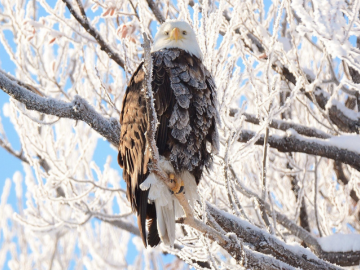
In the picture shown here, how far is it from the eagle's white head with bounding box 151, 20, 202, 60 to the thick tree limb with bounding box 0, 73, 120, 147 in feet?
2.41

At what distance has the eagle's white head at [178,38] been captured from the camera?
311 cm

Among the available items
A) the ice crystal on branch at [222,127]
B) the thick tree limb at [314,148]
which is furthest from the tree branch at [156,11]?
the thick tree limb at [314,148]

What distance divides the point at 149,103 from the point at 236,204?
1.37 meters

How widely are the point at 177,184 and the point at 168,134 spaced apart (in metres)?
0.31

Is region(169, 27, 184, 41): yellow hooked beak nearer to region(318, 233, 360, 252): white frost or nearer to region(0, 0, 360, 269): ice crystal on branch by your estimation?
region(0, 0, 360, 269): ice crystal on branch

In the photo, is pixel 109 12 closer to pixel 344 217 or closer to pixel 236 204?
pixel 236 204

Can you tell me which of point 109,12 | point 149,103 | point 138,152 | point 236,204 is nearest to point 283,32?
point 109,12

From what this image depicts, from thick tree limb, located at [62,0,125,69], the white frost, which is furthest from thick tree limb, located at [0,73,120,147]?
the white frost

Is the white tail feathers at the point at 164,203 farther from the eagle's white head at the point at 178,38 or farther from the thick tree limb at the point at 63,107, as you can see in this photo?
the eagle's white head at the point at 178,38

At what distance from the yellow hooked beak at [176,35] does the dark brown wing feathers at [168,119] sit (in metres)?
0.21

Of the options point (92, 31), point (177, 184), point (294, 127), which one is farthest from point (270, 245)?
point (92, 31)

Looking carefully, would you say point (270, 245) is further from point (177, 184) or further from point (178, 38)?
point (178, 38)

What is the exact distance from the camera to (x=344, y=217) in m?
4.26

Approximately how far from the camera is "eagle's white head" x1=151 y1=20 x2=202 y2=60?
311 centimetres
